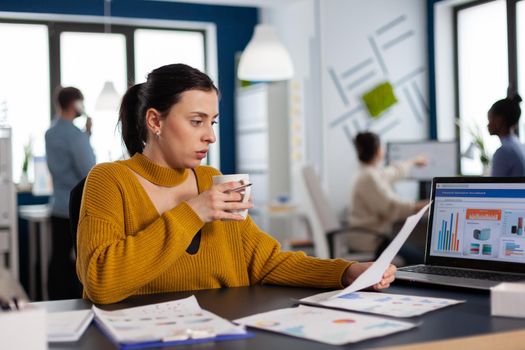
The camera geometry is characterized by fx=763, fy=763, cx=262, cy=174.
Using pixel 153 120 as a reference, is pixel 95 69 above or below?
above

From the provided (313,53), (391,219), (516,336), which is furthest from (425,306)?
(313,53)

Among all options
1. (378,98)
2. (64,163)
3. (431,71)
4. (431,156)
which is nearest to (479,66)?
(431,71)

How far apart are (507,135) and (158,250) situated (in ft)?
5.89

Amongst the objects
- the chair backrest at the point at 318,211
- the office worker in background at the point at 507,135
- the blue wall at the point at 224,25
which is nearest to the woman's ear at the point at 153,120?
the office worker in background at the point at 507,135

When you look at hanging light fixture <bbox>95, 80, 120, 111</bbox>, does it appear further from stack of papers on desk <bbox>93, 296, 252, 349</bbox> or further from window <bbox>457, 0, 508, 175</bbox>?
stack of papers on desk <bbox>93, 296, 252, 349</bbox>

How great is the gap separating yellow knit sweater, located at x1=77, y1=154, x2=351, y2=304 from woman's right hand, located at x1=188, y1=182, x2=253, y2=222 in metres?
0.02

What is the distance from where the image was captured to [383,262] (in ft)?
5.27

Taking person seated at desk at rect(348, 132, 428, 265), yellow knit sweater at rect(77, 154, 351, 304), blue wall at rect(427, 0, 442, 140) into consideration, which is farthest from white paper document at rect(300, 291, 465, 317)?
blue wall at rect(427, 0, 442, 140)

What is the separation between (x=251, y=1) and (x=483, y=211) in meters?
5.25

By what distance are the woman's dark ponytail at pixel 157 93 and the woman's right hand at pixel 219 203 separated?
11.7 inches

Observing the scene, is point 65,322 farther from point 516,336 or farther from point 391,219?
point 391,219

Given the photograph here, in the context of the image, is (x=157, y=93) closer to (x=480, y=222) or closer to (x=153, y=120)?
(x=153, y=120)

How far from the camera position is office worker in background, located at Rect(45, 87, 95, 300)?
483cm

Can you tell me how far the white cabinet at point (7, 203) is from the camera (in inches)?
204
